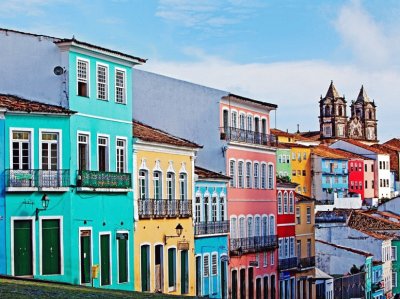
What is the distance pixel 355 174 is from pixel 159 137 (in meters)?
116

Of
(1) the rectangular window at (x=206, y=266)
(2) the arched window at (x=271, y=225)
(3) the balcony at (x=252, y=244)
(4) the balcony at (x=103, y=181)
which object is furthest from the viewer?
(2) the arched window at (x=271, y=225)

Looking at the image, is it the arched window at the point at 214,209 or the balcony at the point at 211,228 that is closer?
the balcony at the point at 211,228

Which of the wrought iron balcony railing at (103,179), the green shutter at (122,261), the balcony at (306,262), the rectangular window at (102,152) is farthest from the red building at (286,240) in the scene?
the rectangular window at (102,152)

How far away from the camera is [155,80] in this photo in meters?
51.9

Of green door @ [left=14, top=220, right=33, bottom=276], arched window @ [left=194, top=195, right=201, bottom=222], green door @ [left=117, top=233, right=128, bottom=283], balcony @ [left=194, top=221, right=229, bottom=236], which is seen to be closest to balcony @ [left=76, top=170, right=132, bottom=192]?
green door @ [left=117, top=233, right=128, bottom=283]

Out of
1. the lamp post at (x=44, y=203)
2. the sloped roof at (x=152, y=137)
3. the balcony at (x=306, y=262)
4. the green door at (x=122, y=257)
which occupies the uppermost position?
the sloped roof at (x=152, y=137)

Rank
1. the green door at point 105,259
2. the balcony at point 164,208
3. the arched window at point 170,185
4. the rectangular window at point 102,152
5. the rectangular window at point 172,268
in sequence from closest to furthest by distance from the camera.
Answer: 1. the green door at point 105,259
2. the rectangular window at point 102,152
3. the balcony at point 164,208
4. the rectangular window at point 172,268
5. the arched window at point 170,185

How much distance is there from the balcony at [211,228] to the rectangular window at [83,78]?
40.7 ft

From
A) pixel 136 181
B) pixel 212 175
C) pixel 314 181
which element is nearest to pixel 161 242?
pixel 136 181

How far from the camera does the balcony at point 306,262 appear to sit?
65525 millimetres

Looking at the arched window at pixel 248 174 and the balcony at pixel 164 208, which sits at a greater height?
the arched window at pixel 248 174

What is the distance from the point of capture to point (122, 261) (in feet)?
133

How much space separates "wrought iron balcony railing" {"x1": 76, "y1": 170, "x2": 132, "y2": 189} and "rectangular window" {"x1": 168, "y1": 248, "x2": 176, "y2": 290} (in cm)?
583

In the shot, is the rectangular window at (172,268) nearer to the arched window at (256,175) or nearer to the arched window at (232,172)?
the arched window at (232,172)
